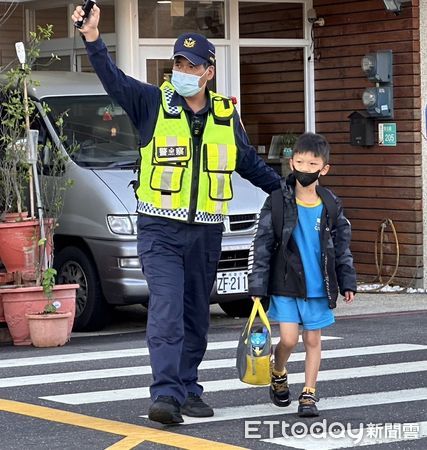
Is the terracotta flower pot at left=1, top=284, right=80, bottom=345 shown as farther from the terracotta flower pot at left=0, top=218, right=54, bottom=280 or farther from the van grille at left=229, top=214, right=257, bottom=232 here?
the van grille at left=229, top=214, right=257, bottom=232

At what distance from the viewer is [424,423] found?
7.33 meters

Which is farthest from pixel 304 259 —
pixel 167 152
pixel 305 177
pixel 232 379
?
pixel 232 379

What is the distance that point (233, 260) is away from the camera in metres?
11.7

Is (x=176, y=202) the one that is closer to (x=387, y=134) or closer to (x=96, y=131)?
(x=96, y=131)

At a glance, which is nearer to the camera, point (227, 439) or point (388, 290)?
point (227, 439)

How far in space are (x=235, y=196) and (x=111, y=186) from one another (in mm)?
1091

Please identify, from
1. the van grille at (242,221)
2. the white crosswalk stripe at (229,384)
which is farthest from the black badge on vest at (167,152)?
the van grille at (242,221)

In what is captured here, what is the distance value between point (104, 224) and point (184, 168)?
424 centimetres

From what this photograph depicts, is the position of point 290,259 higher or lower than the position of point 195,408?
higher

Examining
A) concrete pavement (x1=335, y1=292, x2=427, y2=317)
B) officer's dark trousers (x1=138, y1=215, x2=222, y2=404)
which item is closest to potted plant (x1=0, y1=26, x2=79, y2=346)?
concrete pavement (x1=335, y1=292, x2=427, y2=317)

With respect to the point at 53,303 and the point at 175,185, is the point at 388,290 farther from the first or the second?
the point at 175,185

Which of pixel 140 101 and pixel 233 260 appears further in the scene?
pixel 233 260

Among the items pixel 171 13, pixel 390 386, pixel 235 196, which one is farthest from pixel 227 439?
pixel 171 13

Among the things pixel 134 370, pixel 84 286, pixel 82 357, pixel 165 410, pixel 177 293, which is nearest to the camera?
pixel 165 410
